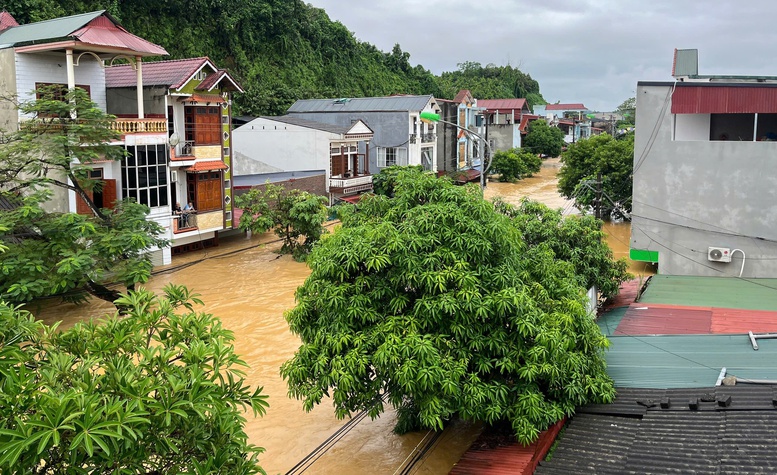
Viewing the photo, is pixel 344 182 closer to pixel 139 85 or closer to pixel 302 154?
pixel 302 154

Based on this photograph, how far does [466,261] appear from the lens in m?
9.66

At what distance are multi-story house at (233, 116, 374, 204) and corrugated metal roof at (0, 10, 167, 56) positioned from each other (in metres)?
12.8

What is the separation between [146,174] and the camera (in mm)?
23812

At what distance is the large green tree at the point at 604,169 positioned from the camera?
3609 cm

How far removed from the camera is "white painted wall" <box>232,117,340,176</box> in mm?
35969

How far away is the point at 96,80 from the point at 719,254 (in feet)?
68.4

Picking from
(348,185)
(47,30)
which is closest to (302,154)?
(348,185)

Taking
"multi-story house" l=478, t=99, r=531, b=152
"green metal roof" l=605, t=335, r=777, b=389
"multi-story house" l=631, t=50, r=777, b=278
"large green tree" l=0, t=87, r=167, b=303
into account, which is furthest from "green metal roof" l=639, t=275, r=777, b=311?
"multi-story house" l=478, t=99, r=531, b=152

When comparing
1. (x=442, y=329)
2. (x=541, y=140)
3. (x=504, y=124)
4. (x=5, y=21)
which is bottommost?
(x=442, y=329)

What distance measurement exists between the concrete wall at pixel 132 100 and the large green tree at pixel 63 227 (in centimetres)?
604

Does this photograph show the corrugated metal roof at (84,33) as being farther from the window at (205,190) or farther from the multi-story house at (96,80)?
the window at (205,190)

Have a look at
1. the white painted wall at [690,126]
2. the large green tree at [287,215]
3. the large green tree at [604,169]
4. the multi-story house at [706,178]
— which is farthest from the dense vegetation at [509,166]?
the white painted wall at [690,126]

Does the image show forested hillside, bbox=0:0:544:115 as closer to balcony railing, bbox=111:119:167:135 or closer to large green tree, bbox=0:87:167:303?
balcony railing, bbox=111:119:167:135

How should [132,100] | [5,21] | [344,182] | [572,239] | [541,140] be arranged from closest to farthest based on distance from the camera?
1. [572,239]
2. [132,100]
3. [5,21]
4. [344,182]
5. [541,140]
